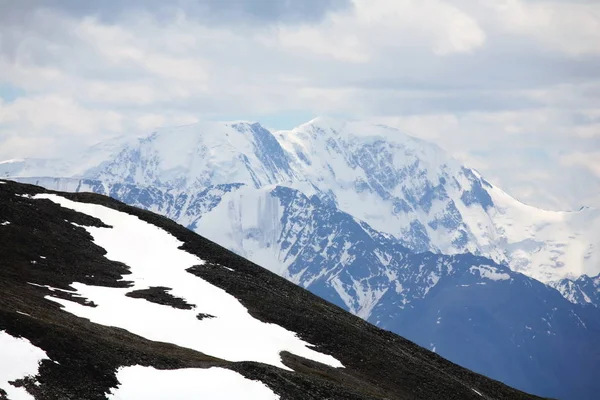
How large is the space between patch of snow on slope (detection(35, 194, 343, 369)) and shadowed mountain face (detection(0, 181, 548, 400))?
0.83ft

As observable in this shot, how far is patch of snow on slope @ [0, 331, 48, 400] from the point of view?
2397 inches

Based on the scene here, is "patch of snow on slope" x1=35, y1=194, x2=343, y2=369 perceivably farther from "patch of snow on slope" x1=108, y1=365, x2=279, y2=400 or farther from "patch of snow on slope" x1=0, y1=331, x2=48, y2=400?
"patch of snow on slope" x1=0, y1=331, x2=48, y2=400

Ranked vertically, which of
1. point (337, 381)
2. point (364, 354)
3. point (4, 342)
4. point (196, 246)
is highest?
point (196, 246)

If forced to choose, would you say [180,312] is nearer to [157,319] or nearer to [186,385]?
[157,319]

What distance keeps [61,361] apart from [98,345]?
6.85m

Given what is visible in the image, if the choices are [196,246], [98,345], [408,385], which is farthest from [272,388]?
[196,246]

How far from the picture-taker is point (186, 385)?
237 ft

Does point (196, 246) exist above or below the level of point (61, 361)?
above

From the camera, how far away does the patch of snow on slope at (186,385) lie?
6938cm

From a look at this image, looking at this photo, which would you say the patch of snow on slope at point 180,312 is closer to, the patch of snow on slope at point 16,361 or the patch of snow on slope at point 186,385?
the patch of snow on slope at point 186,385

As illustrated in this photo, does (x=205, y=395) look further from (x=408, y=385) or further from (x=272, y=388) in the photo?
(x=408, y=385)

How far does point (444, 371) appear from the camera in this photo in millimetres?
125500

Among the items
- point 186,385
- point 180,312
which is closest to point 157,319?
point 180,312

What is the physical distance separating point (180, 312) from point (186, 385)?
32.4 m
